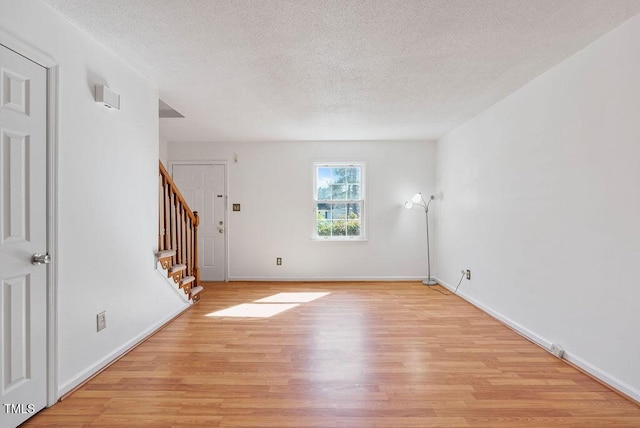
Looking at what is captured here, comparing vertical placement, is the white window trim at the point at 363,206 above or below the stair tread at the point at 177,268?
above

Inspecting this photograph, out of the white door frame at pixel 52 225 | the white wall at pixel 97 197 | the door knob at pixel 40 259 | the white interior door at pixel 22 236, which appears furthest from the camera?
the white wall at pixel 97 197

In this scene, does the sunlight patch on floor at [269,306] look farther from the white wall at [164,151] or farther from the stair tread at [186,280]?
the white wall at [164,151]

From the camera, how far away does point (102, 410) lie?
1962 millimetres

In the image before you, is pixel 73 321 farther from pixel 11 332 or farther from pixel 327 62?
pixel 327 62

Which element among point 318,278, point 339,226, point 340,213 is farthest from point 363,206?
point 318,278

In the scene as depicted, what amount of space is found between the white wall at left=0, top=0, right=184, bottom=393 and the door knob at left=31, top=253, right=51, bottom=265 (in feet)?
0.26

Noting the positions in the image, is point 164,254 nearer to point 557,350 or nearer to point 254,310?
point 254,310

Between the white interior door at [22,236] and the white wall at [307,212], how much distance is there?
3.76 metres

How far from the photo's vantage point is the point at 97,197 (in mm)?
2451

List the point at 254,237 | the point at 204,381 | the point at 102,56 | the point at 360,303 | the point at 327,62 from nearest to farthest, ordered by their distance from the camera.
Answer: the point at 204,381 < the point at 102,56 < the point at 327,62 < the point at 360,303 < the point at 254,237

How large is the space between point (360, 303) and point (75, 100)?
11.5 feet

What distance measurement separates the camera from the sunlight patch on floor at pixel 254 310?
3.79 m

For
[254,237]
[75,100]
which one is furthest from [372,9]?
[254,237]

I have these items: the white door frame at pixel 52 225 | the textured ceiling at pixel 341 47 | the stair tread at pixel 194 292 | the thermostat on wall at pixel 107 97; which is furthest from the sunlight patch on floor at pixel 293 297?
the thermostat on wall at pixel 107 97
